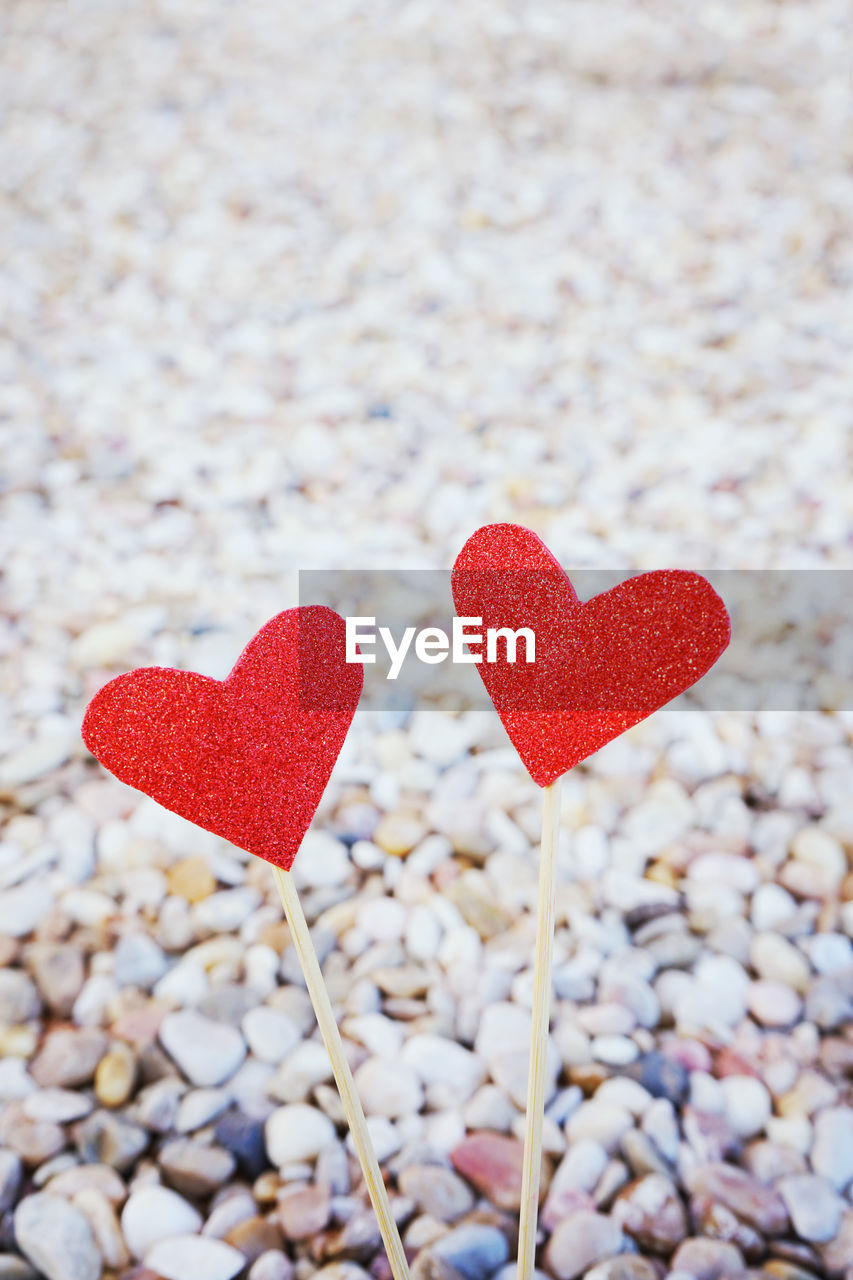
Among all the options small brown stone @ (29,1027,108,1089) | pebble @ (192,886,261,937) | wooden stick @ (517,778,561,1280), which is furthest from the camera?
pebble @ (192,886,261,937)

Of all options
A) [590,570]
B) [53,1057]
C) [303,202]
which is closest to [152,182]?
[303,202]

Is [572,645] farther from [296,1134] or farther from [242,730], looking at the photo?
[296,1134]

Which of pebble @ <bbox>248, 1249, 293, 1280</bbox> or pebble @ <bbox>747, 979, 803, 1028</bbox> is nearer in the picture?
pebble @ <bbox>248, 1249, 293, 1280</bbox>

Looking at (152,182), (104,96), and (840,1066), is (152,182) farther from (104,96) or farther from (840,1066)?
(840,1066)

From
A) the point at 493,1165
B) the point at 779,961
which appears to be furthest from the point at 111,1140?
the point at 779,961

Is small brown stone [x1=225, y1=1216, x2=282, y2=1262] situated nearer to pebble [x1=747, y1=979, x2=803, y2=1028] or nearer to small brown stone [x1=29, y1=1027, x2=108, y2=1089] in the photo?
small brown stone [x1=29, y1=1027, x2=108, y2=1089]

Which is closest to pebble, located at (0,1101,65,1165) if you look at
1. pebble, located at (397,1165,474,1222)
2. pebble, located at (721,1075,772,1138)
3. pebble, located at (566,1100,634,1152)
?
pebble, located at (397,1165,474,1222)
